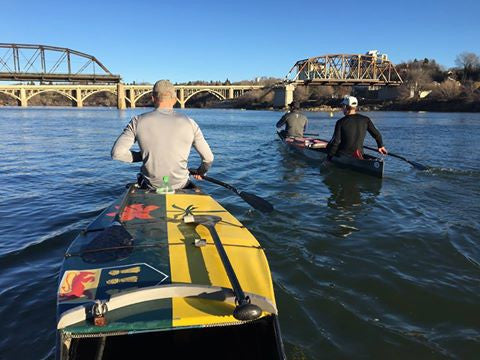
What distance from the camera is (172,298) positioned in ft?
8.57

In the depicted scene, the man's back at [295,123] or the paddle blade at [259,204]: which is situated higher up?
the man's back at [295,123]

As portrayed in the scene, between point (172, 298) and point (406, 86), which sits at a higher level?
point (406, 86)

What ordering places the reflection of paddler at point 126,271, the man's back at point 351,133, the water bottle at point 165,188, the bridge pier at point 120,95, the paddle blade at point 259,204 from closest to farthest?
the reflection of paddler at point 126,271
the water bottle at point 165,188
the paddle blade at point 259,204
the man's back at point 351,133
the bridge pier at point 120,95

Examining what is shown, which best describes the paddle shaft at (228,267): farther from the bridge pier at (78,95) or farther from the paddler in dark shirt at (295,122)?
the bridge pier at (78,95)

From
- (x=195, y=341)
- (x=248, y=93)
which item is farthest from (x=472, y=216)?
(x=248, y=93)

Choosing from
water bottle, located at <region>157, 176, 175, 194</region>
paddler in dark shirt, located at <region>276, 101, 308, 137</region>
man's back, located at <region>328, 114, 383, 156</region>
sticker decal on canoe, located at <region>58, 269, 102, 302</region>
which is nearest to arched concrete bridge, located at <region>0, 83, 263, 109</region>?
paddler in dark shirt, located at <region>276, 101, 308, 137</region>

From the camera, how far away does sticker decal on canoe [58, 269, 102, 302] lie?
2.66 m

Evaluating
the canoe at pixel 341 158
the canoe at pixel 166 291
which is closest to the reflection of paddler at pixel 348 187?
the canoe at pixel 341 158

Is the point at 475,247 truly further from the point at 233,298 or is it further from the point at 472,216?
the point at 233,298

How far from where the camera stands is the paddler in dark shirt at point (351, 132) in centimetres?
996

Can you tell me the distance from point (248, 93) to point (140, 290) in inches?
5258

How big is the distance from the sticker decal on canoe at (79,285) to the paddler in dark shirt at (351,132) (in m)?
8.52

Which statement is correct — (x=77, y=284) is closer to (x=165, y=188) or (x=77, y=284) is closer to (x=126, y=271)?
(x=126, y=271)

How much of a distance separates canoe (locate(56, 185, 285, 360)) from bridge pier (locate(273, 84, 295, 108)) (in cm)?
9593
